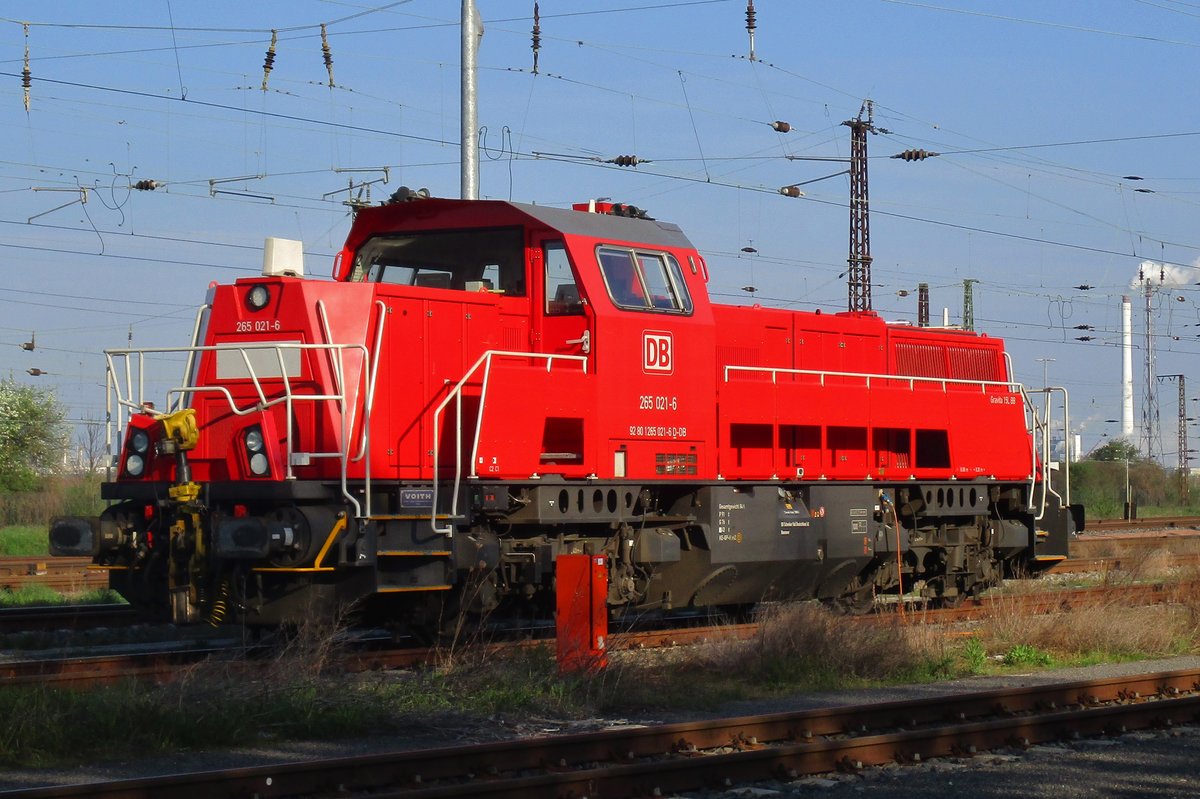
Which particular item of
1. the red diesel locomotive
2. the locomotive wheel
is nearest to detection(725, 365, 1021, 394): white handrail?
the red diesel locomotive

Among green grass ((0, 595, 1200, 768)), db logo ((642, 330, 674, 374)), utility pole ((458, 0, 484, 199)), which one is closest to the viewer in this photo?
green grass ((0, 595, 1200, 768))

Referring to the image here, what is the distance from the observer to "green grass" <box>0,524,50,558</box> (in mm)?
→ 26688

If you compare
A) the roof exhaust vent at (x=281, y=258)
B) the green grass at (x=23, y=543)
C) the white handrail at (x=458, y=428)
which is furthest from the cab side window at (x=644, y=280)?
the green grass at (x=23, y=543)

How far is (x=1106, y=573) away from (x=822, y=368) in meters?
8.08

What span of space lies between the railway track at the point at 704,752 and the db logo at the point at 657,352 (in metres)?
4.30

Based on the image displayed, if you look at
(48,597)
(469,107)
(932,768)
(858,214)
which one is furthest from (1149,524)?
(932,768)

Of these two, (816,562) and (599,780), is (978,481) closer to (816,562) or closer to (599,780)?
(816,562)

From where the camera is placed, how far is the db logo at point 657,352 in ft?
41.2

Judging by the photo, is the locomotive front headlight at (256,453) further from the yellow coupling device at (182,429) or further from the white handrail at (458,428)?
the white handrail at (458,428)

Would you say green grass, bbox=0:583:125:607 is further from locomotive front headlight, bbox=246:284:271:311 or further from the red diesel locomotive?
locomotive front headlight, bbox=246:284:271:311

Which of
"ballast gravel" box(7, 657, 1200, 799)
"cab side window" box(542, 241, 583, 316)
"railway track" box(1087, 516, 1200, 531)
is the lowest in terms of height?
"ballast gravel" box(7, 657, 1200, 799)

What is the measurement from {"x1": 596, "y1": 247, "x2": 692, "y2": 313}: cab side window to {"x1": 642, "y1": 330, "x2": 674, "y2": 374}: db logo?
253mm

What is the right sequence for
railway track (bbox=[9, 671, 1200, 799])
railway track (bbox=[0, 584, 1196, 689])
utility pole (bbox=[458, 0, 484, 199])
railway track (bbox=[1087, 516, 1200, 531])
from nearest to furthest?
railway track (bbox=[9, 671, 1200, 799]) < railway track (bbox=[0, 584, 1196, 689]) < utility pole (bbox=[458, 0, 484, 199]) < railway track (bbox=[1087, 516, 1200, 531])

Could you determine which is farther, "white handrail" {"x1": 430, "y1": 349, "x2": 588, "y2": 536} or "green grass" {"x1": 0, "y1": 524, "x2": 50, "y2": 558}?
"green grass" {"x1": 0, "y1": 524, "x2": 50, "y2": 558}
